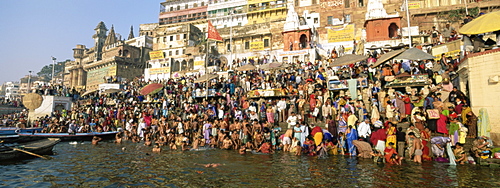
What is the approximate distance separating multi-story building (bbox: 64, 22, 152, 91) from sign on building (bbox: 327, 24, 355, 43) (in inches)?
1365

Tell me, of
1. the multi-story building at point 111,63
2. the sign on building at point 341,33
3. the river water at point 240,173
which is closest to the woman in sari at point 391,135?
the river water at point 240,173

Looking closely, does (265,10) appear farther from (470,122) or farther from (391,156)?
(391,156)

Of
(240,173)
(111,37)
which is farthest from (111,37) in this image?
Answer: (240,173)

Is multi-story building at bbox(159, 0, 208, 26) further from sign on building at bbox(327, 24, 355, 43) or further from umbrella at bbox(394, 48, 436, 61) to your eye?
umbrella at bbox(394, 48, 436, 61)

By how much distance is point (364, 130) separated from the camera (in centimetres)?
1005

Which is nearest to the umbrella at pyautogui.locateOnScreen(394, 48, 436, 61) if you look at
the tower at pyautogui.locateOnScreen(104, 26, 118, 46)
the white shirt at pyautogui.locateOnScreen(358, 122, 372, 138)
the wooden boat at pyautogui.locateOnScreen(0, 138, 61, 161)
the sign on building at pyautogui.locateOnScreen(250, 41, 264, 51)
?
the white shirt at pyautogui.locateOnScreen(358, 122, 372, 138)

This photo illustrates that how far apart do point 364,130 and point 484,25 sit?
5417 millimetres

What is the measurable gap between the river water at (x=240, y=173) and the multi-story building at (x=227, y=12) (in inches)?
1510

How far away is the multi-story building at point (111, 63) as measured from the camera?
46.5 m

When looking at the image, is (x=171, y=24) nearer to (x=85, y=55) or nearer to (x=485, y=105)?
(x=85, y=55)

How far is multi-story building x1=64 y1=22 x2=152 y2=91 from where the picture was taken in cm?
4647

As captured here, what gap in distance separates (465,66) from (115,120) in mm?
22182

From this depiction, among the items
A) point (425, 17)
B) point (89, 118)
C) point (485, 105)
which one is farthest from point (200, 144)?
point (425, 17)

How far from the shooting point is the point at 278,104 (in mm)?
14336
